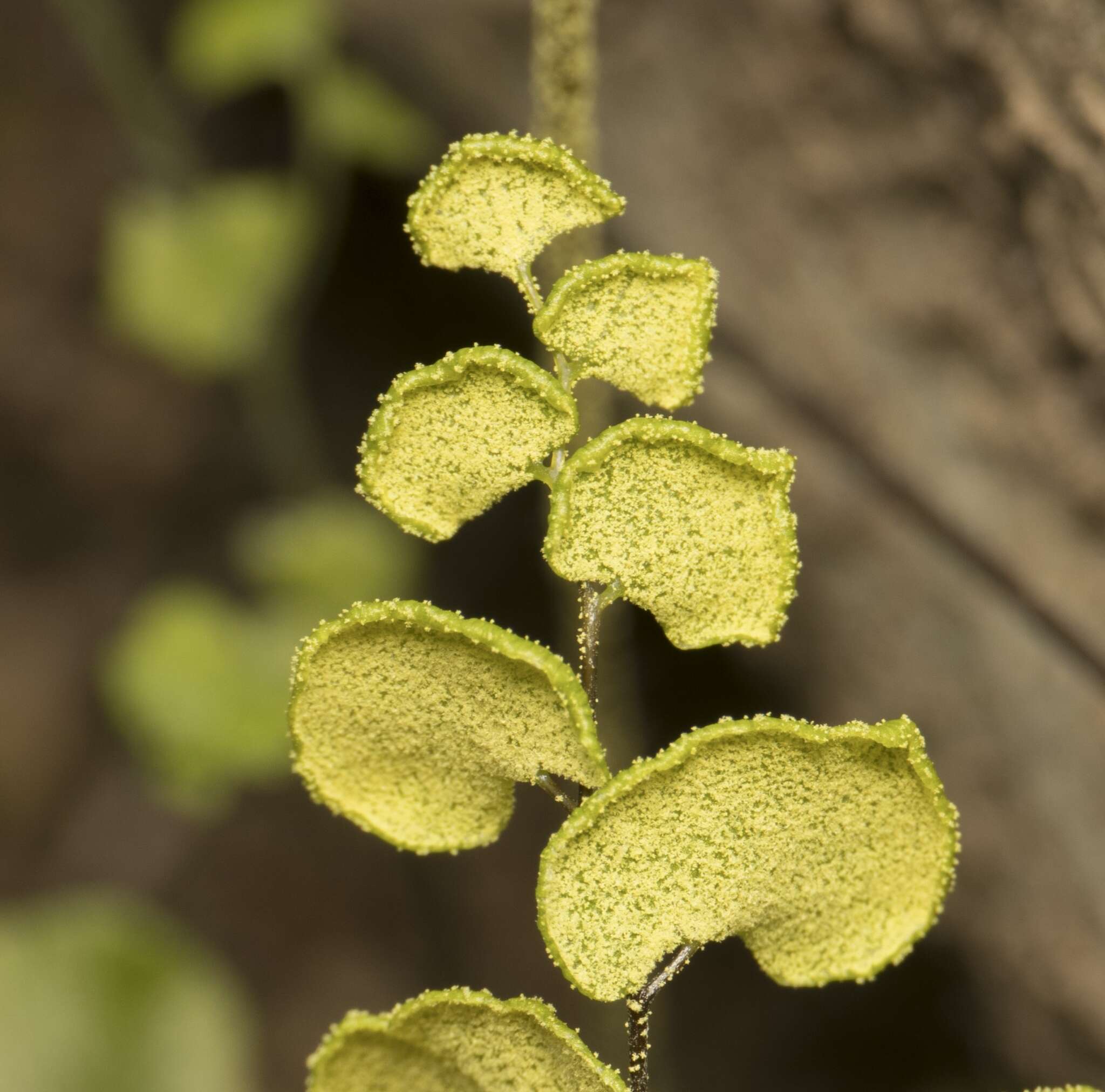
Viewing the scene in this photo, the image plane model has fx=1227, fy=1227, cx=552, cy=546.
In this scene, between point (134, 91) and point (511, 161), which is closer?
point (511, 161)

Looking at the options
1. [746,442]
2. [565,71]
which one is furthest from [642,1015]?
[746,442]

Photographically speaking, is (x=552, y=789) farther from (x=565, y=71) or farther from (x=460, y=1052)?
(x=565, y=71)

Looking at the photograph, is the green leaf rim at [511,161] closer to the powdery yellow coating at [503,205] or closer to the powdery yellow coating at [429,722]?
the powdery yellow coating at [503,205]

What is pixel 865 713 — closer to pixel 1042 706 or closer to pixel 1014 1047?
pixel 1042 706

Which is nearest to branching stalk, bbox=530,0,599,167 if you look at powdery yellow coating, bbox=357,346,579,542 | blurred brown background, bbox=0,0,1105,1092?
blurred brown background, bbox=0,0,1105,1092

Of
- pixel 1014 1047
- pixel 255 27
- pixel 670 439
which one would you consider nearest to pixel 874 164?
pixel 670 439

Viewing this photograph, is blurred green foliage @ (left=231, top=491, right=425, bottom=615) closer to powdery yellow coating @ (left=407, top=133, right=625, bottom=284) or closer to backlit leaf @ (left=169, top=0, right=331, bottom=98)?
backlit leaf @ (left=169, top=0, right=331, bottom=98)

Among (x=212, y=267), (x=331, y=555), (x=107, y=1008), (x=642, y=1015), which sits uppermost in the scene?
(x=642, y=1015)
